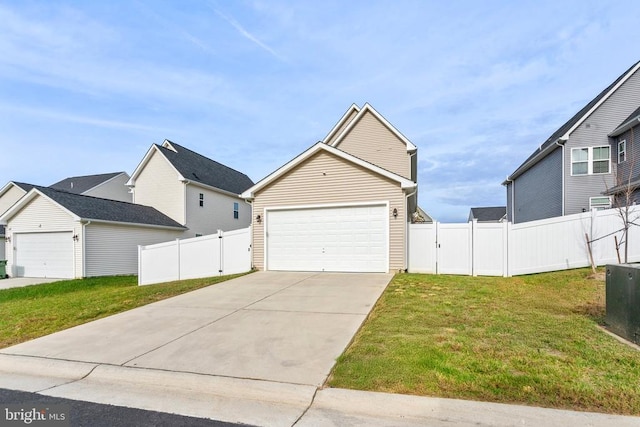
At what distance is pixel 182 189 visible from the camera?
2203cm

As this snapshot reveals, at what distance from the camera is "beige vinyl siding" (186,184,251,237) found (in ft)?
74.5

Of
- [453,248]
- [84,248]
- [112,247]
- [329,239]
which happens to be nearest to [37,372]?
[329,239]

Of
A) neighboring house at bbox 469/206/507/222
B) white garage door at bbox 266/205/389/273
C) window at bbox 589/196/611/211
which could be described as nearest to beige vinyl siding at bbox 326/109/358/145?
white garage door at bbox 266/205/389/273

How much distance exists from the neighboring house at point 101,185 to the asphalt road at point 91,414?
27.4 meters

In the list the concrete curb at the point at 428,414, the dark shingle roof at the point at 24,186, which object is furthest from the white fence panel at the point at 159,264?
the dark shingle roof at the point at 24,186

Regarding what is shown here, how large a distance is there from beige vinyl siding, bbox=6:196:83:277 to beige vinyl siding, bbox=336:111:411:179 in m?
14.4

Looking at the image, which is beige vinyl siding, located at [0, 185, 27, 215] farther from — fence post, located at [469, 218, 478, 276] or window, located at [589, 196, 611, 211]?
window, located at [589, 196, 611, 211]

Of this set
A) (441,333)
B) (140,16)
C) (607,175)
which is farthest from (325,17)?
(607,175)

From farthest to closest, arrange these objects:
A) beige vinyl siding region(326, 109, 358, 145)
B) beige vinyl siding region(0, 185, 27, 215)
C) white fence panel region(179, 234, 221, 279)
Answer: beige vinyl siding region(0, 185, 27, 215), beige vinyl siding region(326, 109, 358, 145), white fence panel region(179, 234, 221, 279)

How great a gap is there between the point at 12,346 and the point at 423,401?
21.3 feet

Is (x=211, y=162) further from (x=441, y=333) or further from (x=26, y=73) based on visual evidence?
(x=441, y=333)

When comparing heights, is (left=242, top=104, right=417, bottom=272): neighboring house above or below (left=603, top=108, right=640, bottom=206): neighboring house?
below

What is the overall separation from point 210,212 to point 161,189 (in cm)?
361

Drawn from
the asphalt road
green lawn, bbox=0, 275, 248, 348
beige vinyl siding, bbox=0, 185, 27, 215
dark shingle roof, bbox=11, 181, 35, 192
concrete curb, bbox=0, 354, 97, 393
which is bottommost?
green lawn, bbox=0, 275, 248, 348
